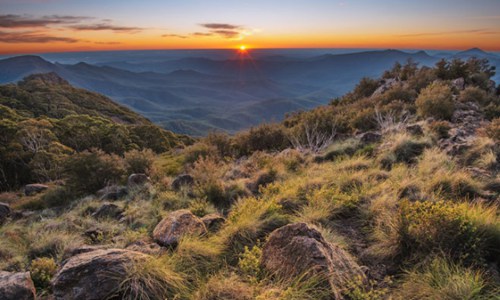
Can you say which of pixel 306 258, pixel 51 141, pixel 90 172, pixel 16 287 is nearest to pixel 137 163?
pixel 90 172

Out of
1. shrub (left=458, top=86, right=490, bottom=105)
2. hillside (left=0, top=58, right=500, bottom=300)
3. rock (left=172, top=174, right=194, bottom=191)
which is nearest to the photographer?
hillside (left=0, top=58, right=500, bottom=300)

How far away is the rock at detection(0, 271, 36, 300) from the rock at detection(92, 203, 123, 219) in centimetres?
401

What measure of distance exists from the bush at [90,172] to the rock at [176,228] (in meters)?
10.1

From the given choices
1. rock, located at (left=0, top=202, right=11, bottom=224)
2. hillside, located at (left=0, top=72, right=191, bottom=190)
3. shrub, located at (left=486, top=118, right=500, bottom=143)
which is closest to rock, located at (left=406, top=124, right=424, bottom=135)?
shrub, located at (left=486, top=118, right=500, bottom=143)

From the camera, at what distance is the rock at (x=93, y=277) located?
3.37 metres

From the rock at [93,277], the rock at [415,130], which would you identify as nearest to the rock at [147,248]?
the rock at [93,277]

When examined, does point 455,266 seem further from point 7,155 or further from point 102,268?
point 7,155

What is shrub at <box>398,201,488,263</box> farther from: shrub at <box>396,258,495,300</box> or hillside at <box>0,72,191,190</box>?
hillside at <box>0,72,191,190</box>

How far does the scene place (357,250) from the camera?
4.36 metres

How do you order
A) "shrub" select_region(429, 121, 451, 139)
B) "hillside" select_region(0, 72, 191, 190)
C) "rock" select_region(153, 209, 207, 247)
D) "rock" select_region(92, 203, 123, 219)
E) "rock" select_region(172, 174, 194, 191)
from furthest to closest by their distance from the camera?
"hillside" select_region(0, 72, 191, 190) < "shrub" select_region(429, 121, 451, 139) < "rock" select_region(172, 174, 194, 191) < "rock" select_region(92, 203, 123, 219) < "rock" select_region(153, 209, 207, 247)

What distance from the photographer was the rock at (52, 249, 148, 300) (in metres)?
3.37

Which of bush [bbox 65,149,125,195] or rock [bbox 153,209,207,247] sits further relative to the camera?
bush [bbox 65,149,125,195]

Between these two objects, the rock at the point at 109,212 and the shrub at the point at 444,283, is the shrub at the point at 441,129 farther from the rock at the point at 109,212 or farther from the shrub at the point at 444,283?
the rock at the point at 109,212

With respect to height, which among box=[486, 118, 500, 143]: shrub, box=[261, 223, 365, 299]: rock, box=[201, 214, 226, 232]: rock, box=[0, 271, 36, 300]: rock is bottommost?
box=[201, 214, 226, 232]: rock
